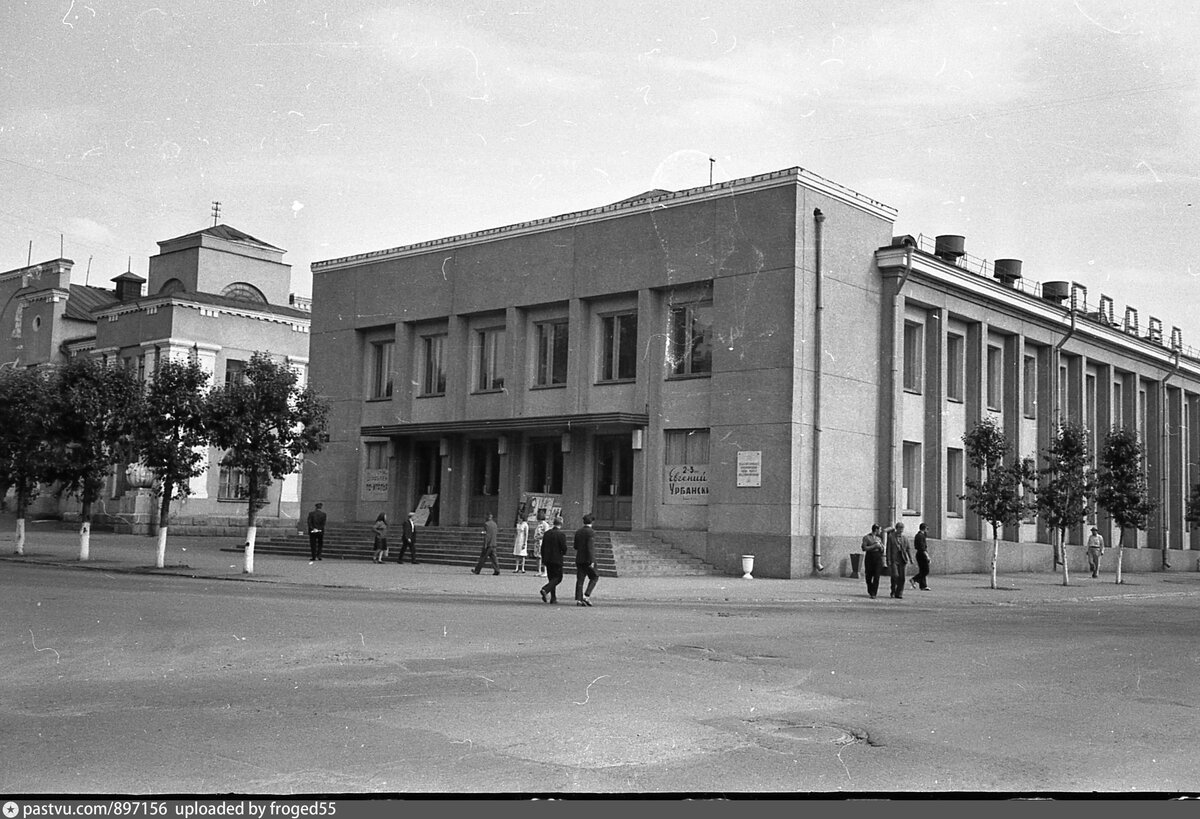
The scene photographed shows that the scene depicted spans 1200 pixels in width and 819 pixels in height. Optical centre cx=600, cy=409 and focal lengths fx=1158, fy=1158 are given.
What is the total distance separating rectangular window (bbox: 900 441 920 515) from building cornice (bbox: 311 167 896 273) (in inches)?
292

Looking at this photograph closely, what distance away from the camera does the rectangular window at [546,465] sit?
A: 38.0 metres

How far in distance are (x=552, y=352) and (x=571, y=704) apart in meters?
29.2

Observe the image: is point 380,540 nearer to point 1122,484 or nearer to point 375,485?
point 375,485

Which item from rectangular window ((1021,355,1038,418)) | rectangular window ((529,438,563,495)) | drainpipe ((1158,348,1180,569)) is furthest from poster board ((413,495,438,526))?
drainpipe ((1158,348,1180,569))

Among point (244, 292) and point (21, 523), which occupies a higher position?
point (244, 292)

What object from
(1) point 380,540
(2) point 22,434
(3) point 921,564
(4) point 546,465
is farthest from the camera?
(4) point 546,465

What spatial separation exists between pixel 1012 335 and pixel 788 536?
52.0 ft

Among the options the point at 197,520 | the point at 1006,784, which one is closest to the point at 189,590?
the point at 1006,784

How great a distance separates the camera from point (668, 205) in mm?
35156

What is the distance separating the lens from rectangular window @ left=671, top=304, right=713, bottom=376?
34.6 m

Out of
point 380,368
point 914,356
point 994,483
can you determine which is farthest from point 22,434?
point 994,483

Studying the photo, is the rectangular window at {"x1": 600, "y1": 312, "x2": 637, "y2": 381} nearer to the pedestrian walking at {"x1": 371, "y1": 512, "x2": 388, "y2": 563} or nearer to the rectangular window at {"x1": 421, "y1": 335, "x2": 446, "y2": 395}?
the rectangular window at {"x1": 421, "y1": 335, "x2": 446, "y2": 395}

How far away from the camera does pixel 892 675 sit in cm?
1230

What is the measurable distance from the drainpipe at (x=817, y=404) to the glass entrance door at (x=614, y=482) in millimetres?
6243
